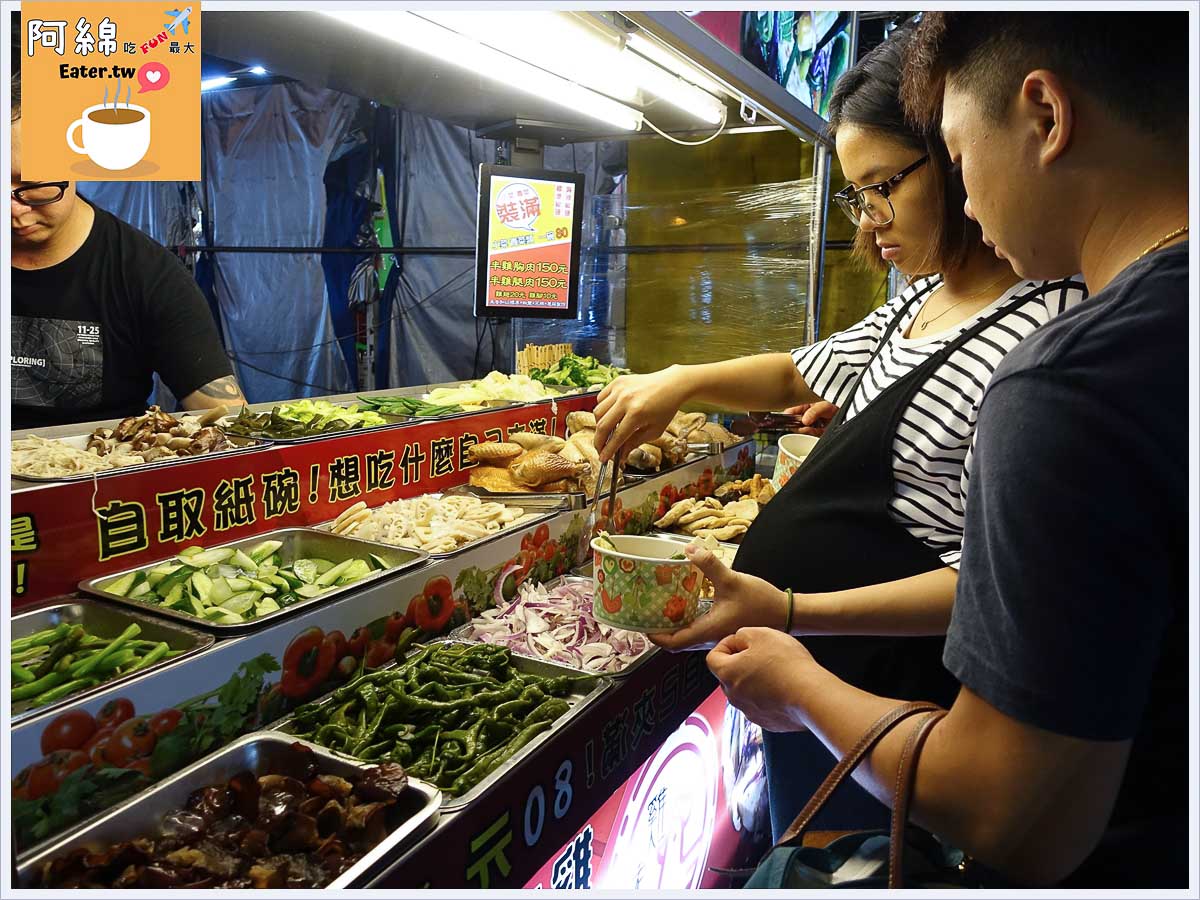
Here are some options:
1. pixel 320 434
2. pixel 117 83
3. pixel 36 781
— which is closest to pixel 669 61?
pixel 320 434

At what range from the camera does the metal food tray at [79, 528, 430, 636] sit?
2.01 meters

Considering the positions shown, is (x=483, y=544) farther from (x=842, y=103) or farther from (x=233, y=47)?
(x=233, y=47)

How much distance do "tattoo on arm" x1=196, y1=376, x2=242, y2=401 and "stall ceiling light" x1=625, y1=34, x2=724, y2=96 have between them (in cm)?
252

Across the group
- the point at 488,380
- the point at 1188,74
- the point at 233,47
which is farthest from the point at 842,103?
the point at 488,380

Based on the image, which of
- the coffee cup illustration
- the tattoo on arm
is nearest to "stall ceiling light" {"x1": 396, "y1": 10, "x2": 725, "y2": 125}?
the coffee cup illustration

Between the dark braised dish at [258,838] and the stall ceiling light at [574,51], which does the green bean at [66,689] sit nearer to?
the dark braised dish at [258,838]

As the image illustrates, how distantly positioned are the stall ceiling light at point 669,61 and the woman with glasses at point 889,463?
1116 mm

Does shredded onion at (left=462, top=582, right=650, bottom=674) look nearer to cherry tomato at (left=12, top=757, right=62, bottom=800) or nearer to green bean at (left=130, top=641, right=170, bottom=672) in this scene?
green bean at (left=130, top=641, right=170, bottom=672)

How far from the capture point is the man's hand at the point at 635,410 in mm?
2285

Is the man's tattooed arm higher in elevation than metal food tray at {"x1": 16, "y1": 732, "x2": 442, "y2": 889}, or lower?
higher

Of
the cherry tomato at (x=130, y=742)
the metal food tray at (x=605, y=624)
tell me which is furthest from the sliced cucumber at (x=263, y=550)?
the cherry tomato at (x=130, y=742)

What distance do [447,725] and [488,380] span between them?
10.0 ft

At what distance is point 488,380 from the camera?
485 cm

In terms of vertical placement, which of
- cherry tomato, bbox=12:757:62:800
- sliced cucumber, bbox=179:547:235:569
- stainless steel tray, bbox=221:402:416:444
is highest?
stainless steel tray, bbox=221:402:416:444
